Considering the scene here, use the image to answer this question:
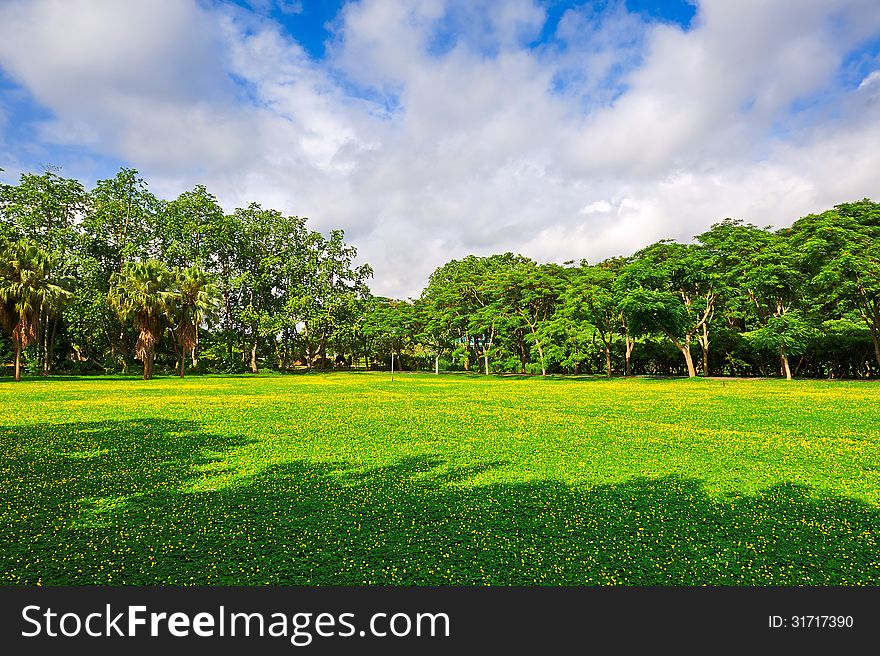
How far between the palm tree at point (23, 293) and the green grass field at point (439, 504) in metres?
26.8

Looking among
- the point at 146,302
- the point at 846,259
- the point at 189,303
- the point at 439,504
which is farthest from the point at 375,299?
the point at 439,504

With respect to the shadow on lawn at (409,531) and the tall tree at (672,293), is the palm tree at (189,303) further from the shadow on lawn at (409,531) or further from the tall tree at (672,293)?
the shadow on lawn at (409,531)

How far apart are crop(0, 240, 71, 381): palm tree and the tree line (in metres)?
0.10

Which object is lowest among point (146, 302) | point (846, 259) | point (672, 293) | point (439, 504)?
point (439, 504)

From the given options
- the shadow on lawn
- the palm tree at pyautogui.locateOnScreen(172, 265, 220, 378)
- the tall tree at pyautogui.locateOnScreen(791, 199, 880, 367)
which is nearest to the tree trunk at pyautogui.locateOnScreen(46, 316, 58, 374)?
the palm tree at pyautogui.locateOnScreen(172, 265, 220, 378)

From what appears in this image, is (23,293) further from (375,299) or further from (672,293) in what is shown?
(672,293)

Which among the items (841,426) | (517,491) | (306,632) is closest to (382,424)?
(517,491)

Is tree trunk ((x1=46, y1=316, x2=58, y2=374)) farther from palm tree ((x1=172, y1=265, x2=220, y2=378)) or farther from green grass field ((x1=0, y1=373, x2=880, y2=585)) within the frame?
green grass field ((x1=0, y1=373, x2=880, y2=585))

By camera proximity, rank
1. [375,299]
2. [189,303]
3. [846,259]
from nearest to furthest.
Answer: [846,259] < [189,303] < [375,299]

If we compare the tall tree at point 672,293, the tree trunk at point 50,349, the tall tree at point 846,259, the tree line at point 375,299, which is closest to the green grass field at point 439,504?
the tall tree at point 846,259

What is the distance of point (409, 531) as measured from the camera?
502 cm

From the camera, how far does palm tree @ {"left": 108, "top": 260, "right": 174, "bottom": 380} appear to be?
116 ft

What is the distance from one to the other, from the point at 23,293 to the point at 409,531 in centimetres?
3923

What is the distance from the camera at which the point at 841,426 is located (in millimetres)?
12250
